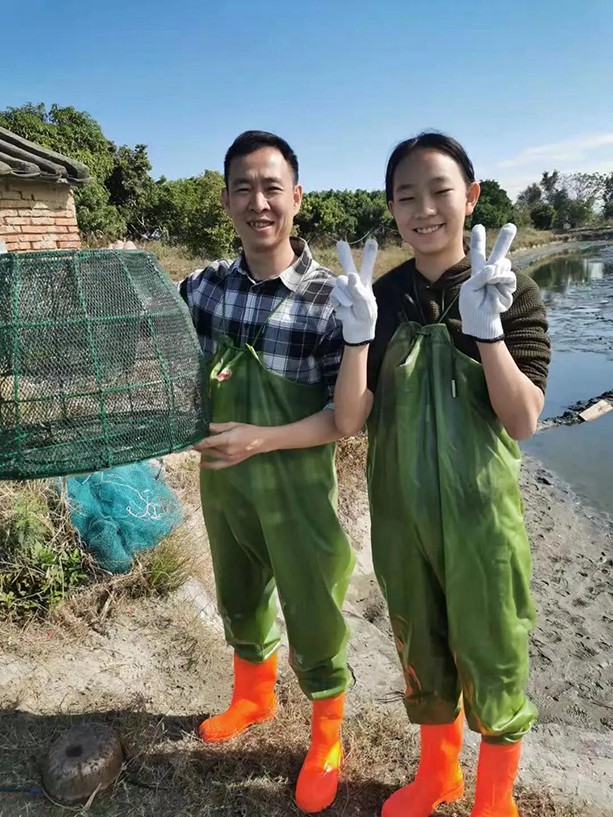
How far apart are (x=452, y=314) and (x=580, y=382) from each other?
1168 cm

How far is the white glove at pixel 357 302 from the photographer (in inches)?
67.3

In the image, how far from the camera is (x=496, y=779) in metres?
2.01

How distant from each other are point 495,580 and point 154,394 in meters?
1.08

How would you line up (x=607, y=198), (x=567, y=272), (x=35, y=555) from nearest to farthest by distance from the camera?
(x=35, y=555)
(x=567, y=272)
(x=607, y=198)

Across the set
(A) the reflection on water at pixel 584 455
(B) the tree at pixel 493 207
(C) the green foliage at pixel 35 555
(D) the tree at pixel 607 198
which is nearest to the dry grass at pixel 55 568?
(C) the green foliage at pixel 35 555

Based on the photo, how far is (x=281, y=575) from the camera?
2117 millimetres

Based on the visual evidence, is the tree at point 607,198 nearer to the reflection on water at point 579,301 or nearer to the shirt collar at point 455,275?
the reflection on water at point 579,301

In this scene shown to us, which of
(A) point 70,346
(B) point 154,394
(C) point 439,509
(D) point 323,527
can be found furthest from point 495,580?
(A) point 70,346

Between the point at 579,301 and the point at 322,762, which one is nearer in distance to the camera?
the point at 322,762

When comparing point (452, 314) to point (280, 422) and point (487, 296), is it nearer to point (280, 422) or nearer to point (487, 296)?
point (487, 296)

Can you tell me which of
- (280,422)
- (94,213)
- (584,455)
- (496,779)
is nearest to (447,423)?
(280,422)

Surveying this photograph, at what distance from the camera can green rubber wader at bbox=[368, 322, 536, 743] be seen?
176cm

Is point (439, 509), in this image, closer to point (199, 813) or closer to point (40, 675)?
point (199, 813)

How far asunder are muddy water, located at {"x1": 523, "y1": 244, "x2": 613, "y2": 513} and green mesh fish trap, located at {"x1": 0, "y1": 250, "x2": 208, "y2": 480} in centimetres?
706
